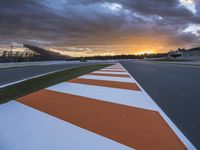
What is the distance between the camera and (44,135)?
15.7ft

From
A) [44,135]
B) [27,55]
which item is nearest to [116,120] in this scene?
[44,135]

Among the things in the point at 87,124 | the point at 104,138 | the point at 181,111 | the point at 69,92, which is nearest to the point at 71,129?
the point at 87,124

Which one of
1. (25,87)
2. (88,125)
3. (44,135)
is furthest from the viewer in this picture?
(25,87)

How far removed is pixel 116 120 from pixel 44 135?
1563 millimetres

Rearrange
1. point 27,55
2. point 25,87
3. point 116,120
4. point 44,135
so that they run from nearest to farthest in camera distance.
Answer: point 44,135 < point 116,120 < point 25,87 < point 27,55

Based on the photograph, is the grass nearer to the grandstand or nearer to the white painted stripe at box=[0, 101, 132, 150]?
the white painted stripe at box=[0, 101, 132, 150]

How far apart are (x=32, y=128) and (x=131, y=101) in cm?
333

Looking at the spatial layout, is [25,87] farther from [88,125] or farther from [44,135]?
[44,135]

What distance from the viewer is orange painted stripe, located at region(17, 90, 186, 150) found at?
4.43 metres

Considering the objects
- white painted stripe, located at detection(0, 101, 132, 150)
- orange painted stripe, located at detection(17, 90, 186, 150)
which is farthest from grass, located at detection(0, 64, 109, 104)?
white painted stripe, located at detection(0, 101, 132, 150)

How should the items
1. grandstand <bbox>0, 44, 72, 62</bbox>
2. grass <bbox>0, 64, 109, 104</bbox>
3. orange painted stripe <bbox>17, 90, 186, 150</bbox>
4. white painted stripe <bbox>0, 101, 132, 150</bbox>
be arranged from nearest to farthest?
1. white painted stripe <bbox>0, 101, 132, 150</bbox>
2. orange painted stripe <bbox>17, 90, 186, 150</bbox>
3. grass <bbox>0, 64, 109, 104</bbox>
4. grandstand <bbox>0, 44, 72, 62</bbox>

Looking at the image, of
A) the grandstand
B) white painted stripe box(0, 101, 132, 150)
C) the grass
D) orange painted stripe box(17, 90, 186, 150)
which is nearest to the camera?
white painted stripe box(0, 101, 132, 150)

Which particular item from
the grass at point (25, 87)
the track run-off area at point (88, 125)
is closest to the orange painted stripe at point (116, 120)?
the track run-off area at point (88, 125)

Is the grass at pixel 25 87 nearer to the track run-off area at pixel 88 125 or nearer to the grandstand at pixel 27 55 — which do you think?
the track run-off area at pixel 88 125
